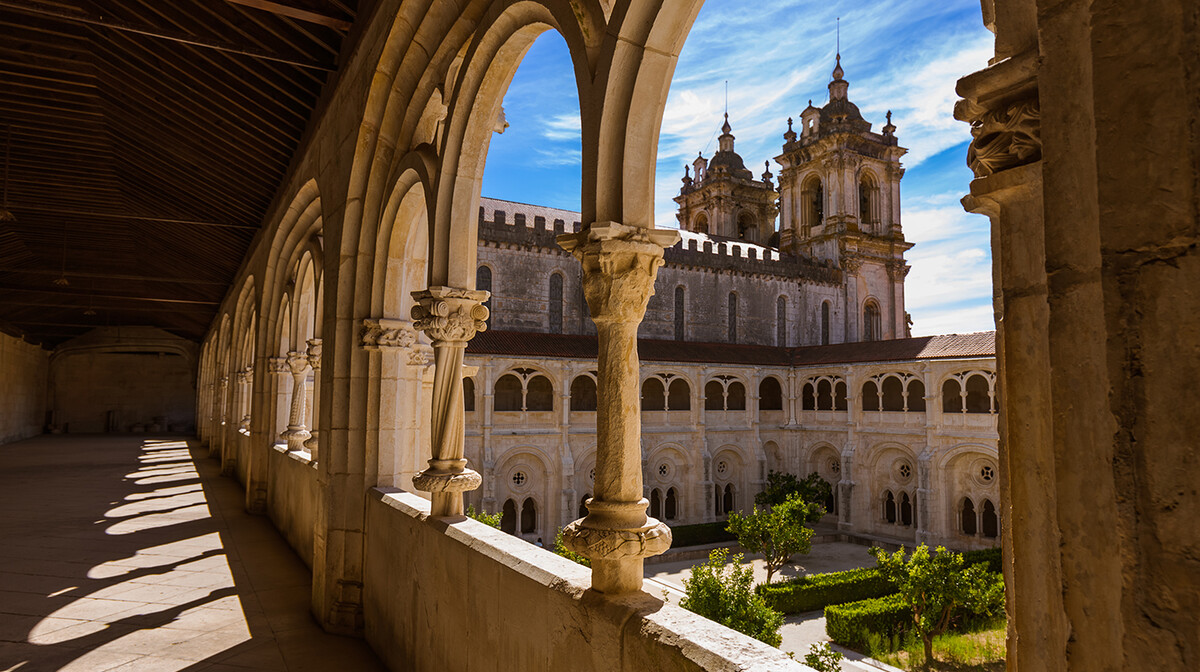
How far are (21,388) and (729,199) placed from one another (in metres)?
32.5

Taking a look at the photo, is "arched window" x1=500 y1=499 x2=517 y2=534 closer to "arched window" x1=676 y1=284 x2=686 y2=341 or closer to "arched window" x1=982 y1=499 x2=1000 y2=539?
"arched window" x1=676 y1=284 x2=686 y2=341

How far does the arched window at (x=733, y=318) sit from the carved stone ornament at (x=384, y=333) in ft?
85.5

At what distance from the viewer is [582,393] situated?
2553cm

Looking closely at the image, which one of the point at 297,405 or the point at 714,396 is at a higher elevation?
the point at 297,405

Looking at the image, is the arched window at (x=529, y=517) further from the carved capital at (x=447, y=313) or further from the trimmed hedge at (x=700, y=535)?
the carved capital at (x=447, y=313)

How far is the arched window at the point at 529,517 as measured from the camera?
22469 millimetres

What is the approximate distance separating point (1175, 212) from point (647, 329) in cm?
2744

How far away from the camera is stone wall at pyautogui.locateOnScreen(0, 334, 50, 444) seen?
21484 mm

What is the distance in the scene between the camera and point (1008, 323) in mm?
→ 1295

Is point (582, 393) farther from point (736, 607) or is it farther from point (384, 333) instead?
point (384, 333)

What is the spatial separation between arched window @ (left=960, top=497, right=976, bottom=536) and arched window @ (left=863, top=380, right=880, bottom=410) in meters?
4.50

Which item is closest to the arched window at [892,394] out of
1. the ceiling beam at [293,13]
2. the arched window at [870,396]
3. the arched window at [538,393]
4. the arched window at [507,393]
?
the arched window at [870,396]

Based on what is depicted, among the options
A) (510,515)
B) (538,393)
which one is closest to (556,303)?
(538,393)

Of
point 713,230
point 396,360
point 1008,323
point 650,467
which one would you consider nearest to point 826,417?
point 650,467
